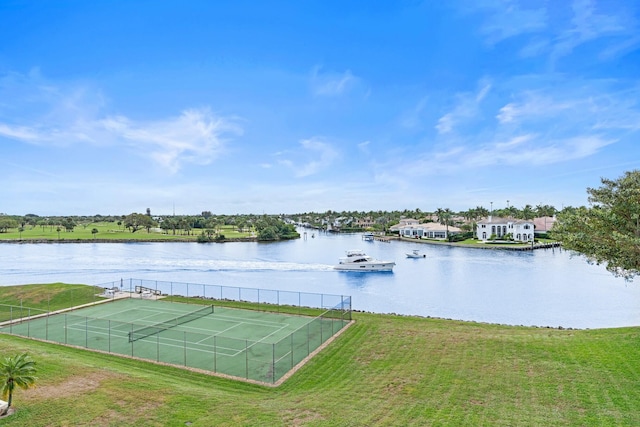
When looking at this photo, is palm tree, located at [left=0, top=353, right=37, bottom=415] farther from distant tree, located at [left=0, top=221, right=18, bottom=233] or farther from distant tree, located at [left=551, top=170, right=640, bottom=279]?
distant tree, located at [left=0, top=221, right=18, bottom=233]

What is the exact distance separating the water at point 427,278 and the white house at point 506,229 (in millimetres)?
19940

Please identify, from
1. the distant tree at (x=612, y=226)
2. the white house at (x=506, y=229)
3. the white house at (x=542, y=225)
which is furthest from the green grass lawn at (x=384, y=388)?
the white house at (x=542, y=225)

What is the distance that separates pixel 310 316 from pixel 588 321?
2356cm

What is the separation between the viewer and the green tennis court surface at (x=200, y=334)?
1916cm

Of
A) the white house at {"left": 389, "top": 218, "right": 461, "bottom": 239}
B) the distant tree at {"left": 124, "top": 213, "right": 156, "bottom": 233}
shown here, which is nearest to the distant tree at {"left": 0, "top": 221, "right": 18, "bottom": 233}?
the distant tree at {"left": 124, "top": 213, "right": 156, "bottom": 233}

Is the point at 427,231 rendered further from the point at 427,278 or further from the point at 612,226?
the point at 612,226

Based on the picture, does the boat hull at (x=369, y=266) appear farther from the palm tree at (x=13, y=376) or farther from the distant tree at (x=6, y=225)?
the distant tree at (x=6, y=225)

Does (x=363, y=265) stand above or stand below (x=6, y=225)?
below

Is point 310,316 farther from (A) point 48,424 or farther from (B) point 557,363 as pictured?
(A) point 48,424

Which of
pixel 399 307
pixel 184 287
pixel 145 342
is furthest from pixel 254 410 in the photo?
pixel 184 287

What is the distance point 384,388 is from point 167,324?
55.3 ft

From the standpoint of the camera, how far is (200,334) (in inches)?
920

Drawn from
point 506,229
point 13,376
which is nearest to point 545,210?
point 506,229

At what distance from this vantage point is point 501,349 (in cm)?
1925
